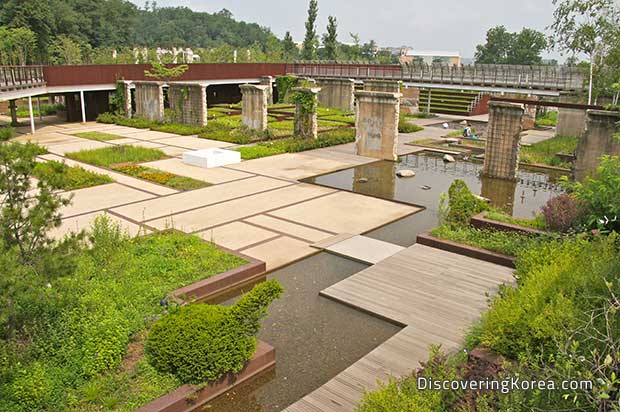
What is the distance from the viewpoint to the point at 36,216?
6.67m

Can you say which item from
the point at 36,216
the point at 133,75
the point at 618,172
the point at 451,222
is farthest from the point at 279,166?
the point at 133,75

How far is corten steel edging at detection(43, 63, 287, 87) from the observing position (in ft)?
97.6

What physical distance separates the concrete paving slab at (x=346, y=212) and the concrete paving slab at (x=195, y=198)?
2207 millimetres

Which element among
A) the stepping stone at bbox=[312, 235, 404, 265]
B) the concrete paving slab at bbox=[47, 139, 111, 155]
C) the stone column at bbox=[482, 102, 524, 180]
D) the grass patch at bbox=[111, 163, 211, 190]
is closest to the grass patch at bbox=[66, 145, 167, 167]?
the grass patch at bbox=[111, 163, 211, 190]

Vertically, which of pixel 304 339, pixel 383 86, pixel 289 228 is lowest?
pixel 304 339

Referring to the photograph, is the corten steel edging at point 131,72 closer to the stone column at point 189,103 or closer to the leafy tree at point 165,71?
the leafy tree at point 165,71

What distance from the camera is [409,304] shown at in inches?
356

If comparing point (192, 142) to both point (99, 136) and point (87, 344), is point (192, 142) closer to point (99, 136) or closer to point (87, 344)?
point (99, 136)

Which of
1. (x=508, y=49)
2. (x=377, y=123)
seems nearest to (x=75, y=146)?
(x=377, y=123)

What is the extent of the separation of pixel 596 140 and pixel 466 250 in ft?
27.5

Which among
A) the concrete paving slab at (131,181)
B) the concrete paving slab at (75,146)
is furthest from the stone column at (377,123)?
the concrete paving slab at (75,146)

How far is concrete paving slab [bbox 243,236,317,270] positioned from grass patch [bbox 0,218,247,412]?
198cm

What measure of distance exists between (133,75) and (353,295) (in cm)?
2840

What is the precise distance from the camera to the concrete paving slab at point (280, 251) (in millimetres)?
11070
